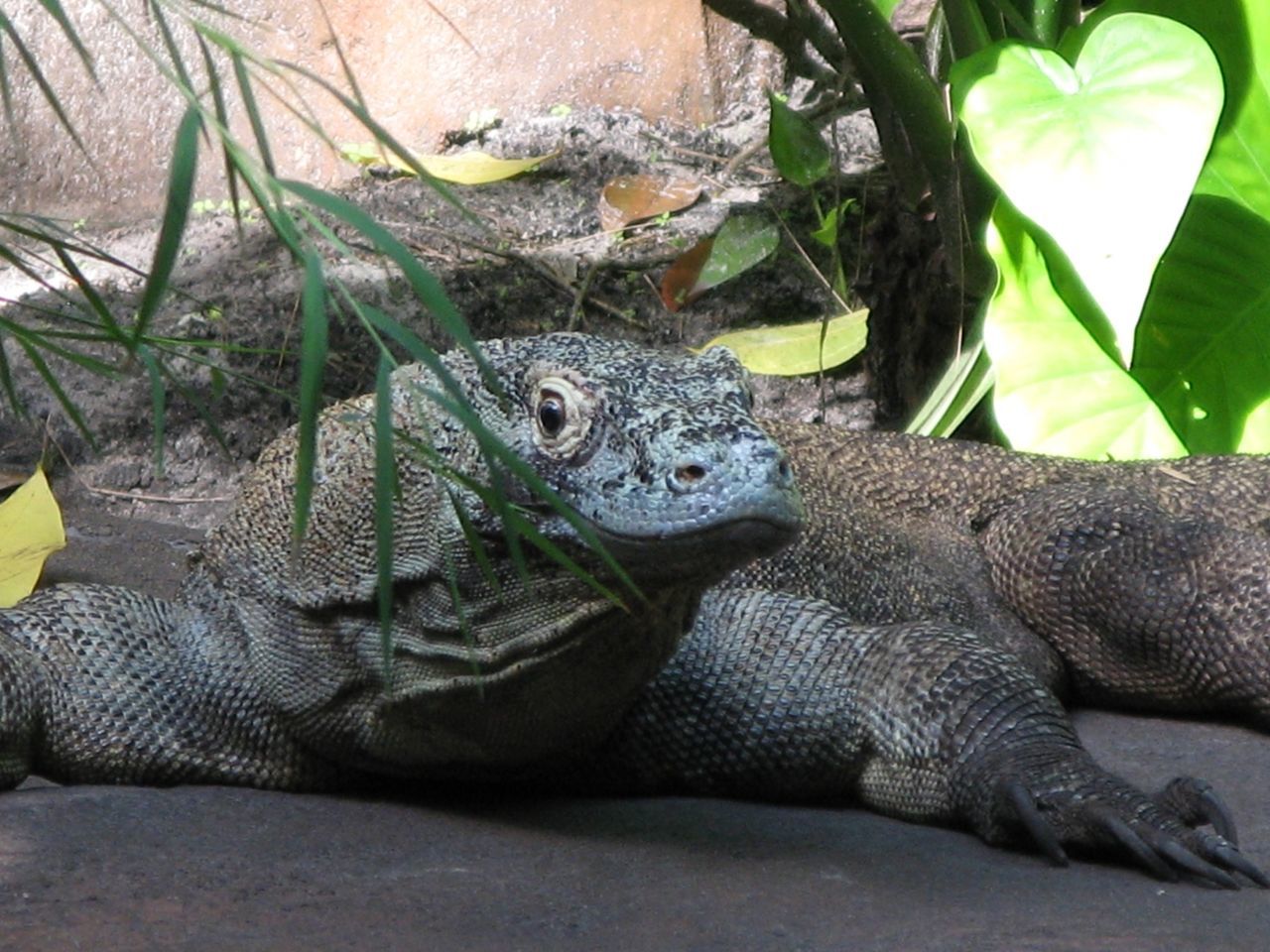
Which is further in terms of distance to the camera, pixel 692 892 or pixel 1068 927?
pixel 692 892

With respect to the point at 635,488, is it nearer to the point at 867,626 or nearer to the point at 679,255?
the point at 867,626

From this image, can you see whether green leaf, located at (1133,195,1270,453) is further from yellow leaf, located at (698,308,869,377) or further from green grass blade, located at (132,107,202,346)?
green grass blade, located at (132,107,202,346)

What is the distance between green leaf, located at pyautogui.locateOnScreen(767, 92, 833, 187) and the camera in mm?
4617

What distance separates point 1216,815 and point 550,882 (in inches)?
36.2

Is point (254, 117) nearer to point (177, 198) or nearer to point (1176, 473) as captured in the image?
point (177, 198)

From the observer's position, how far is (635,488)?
6.48 feet

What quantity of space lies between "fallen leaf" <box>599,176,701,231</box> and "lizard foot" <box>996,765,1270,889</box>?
322cm

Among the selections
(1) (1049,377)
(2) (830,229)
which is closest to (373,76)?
(2) (830,229)

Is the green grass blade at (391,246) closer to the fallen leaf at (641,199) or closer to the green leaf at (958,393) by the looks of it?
the green leaf at (958,393)

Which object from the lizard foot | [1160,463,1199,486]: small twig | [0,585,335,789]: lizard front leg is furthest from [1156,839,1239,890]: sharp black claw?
[1160,463,1199,486]: small twig

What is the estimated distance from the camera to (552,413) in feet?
6.92

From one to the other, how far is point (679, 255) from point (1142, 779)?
8.20 ft

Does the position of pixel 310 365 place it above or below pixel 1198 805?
above

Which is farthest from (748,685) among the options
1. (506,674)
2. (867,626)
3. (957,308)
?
(957,308)
